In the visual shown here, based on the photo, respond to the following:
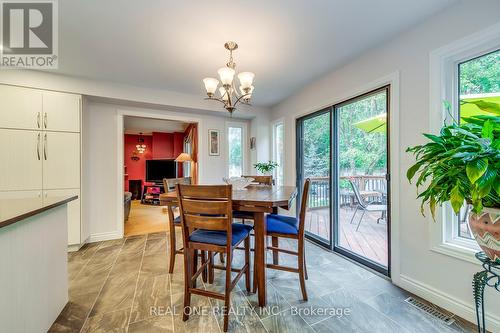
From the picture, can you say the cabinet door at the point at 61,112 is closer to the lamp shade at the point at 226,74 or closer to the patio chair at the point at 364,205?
the lamp shade at the point at 226,74

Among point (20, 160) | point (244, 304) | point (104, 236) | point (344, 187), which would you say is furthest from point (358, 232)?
point (20, 160)

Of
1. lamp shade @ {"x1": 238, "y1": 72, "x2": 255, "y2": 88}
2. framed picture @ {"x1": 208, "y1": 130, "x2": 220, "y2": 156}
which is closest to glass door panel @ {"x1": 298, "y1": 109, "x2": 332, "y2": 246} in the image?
lamp shade @ {"x1": 238, "y1": 72, "x2": 255, "y2": 88}

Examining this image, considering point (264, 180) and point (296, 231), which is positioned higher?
point (264, 180)

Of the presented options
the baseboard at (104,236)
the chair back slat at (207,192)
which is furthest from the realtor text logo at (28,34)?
the baseboard at (104,236)

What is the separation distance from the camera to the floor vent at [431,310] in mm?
1558

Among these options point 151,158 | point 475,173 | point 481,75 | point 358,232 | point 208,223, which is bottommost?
point 358,232

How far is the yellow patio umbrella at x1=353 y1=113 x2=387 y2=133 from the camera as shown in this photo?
2.28 m

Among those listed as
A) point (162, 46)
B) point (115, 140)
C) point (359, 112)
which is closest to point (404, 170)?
point (359, 112)

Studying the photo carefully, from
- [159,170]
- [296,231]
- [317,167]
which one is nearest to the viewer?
[296,231]

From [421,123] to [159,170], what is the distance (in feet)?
23.7

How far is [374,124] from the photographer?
2426 millimetres

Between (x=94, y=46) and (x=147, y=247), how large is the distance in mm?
2577

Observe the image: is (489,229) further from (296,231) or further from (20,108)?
(20,108)

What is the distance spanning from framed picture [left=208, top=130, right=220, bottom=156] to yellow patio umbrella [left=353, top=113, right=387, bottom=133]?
253cm
